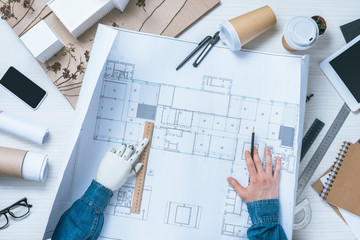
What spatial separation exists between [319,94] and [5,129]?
3.24 ft

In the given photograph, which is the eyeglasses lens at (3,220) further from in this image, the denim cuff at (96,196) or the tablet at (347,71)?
the tablet at (347,71)

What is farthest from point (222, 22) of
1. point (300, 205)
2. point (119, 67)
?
point (300, 205)

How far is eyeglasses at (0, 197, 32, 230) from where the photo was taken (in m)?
1.01

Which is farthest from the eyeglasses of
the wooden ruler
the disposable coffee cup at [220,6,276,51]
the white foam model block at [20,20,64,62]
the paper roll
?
the disposable coffee cup at [220,6,276,51]

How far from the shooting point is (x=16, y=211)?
1022 mm

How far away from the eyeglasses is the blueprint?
6.0 inches

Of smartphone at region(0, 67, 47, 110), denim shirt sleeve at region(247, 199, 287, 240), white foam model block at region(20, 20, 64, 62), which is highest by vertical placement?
white foam model block at region(20, 20, 64, 62)

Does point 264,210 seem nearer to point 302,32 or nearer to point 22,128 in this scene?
point 302,32

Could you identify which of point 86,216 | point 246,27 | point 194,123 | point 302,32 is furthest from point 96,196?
point 302,32

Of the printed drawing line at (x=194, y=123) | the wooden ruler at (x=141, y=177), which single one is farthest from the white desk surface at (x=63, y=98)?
the wooden ruler at (x=141, y=177)

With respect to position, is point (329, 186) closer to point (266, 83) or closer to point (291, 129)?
point (291, 129)

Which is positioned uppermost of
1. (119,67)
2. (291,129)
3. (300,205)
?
(119,67)

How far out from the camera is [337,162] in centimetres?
103

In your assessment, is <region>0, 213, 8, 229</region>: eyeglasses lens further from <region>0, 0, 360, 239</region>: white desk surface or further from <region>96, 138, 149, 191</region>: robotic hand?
<region>96, 138, 149, 191</region>: robotic hand
